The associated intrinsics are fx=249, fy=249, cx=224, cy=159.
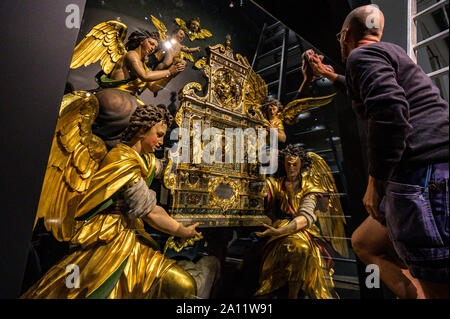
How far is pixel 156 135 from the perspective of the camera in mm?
1377

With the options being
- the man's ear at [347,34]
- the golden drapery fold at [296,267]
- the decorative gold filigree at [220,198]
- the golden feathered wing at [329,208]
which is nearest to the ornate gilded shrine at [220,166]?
the decorative gold filigree at [220,198]

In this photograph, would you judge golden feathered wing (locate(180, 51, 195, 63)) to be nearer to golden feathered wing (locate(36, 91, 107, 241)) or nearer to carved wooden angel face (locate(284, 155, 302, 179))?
golden feathered wing (locate(36, 91, 107, 241))

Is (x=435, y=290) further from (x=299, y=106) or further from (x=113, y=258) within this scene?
(x=299, y=106)

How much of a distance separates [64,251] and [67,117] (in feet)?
1.96

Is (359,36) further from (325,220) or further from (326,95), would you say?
(325,220)

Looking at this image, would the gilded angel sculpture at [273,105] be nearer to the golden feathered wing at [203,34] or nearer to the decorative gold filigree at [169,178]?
the golden feathered wing at [203,34]

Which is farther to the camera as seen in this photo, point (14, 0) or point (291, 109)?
point (291, 109)

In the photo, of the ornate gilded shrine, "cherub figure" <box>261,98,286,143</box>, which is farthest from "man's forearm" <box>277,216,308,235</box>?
"cherub figure" <box>261,98,286,143</box>

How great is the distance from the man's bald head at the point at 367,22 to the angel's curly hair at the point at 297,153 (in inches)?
37.3

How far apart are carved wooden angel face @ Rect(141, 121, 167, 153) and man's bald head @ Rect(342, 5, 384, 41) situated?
1.17 meters

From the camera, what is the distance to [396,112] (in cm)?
94

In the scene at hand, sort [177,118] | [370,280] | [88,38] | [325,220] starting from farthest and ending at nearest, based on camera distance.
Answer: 1. [325,220]
2. [370,280]
3. [177,118]
4. [88,38]

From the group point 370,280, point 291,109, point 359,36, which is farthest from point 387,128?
point 370,280

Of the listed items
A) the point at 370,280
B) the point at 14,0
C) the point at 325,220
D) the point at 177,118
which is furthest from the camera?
the point at 325,220
